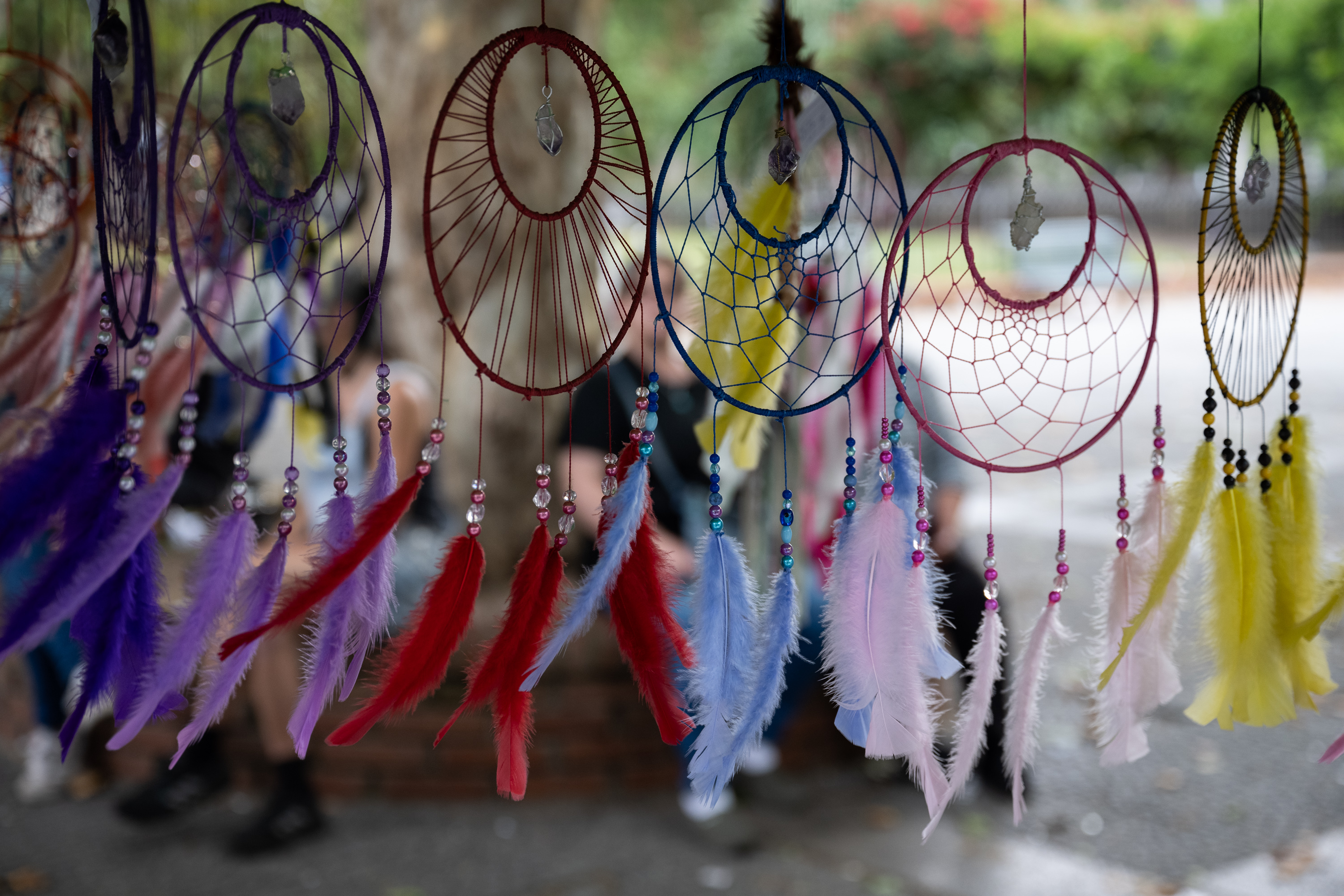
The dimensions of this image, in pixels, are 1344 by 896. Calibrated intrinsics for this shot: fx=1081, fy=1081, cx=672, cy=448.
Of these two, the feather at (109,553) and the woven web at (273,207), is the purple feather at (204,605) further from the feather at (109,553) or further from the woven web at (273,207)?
the woven web at (273,207)

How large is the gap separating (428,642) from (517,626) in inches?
4.5

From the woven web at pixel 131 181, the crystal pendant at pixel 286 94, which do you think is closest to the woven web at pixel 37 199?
the woven web at pixel 131 181

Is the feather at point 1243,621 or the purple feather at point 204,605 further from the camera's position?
the feather at point 1243,621

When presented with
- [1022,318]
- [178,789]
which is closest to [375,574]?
[1022,318]

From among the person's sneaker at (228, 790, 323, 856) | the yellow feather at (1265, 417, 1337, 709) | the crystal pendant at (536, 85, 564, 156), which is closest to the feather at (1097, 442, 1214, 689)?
the yellow feather at (1265, 417, 1337, 709)

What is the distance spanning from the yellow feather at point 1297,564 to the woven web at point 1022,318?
271 millimetres

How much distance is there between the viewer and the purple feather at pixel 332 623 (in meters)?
1.36

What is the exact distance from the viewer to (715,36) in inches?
532

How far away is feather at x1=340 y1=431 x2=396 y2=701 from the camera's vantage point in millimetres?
1374

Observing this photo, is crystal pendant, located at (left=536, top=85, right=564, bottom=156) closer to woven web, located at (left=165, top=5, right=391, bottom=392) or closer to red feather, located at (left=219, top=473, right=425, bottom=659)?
woven web, located at (left=165, top=5, right=391, bottom=392)

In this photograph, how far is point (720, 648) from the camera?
4.56 ft

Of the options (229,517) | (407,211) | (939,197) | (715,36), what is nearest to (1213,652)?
(229,517)

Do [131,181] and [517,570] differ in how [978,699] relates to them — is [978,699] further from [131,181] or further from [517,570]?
[131,181]

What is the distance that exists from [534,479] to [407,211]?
104 centimetres
